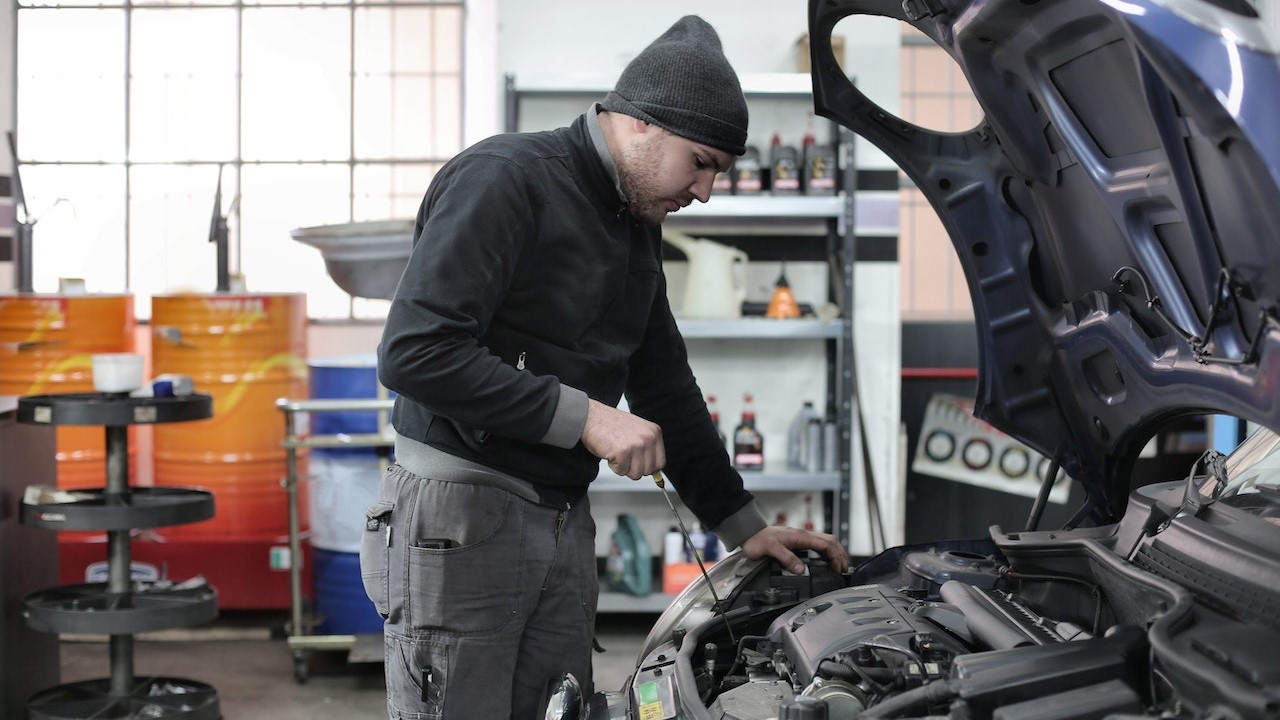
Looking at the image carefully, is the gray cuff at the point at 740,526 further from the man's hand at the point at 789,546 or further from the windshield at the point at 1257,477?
the windshield at the point at 1257,477

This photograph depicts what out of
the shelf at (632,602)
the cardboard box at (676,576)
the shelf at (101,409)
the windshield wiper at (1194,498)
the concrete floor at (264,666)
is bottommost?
the concrete floor at (264,666)

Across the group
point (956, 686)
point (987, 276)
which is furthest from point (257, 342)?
point (956, 686)

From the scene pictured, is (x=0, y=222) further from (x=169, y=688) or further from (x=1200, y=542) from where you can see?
(x=1200, y=542)

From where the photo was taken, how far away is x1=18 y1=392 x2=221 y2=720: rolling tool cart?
3217 mm

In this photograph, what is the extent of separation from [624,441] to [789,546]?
0.52 m

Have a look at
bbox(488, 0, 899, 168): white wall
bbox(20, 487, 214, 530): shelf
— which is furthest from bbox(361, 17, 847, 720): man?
bbox(488, 0, 899, 168): white wall

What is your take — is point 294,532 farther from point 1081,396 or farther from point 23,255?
point 1081,396

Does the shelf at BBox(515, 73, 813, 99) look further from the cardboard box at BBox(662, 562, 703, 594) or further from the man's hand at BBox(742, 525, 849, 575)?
the man's hand at BBox(742, 525, 849, 575)

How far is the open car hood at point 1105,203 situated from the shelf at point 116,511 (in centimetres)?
235

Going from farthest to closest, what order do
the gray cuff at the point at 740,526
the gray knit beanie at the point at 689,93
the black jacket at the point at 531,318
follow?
the gray cuff at the point at 740,526 < the gray knit beanie at the point at 689,93 < the black jacket at the point at 531,318

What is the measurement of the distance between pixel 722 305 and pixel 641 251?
2.66 metres

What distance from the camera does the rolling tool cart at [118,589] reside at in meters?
3.22

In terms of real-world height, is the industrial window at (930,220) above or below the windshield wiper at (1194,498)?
above

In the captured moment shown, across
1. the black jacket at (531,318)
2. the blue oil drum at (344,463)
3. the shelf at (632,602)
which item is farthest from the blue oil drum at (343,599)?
the black jacket at (531,318)
